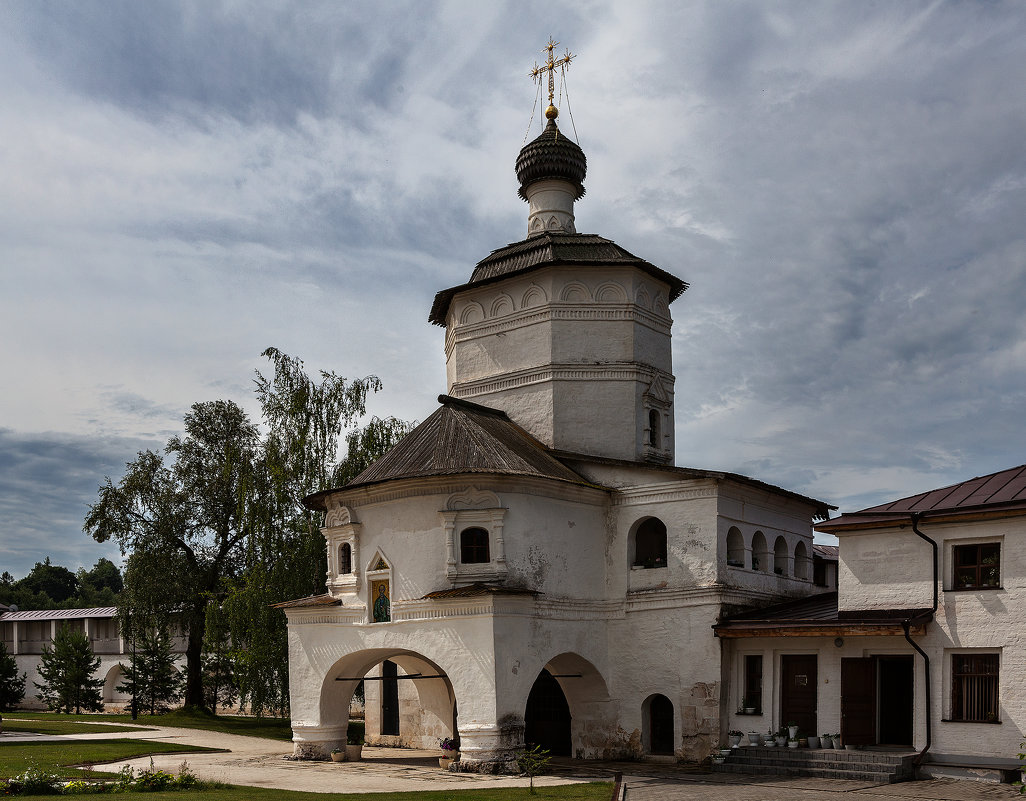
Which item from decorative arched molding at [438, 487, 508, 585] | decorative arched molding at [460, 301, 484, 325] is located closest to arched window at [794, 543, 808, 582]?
decorative arched molding at [438, 487, 508, 585]

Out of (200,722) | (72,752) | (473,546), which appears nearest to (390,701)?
(72,752)

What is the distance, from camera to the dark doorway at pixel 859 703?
19031 mm

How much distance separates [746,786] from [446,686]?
9.89 m

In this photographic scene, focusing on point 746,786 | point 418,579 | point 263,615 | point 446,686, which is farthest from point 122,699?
point 746,786

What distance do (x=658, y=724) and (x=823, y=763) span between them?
4.48 meters

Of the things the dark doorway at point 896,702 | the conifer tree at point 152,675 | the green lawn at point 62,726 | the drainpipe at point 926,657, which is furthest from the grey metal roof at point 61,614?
the drainpipe at point 926,657

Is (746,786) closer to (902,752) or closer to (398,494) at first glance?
(902,752)

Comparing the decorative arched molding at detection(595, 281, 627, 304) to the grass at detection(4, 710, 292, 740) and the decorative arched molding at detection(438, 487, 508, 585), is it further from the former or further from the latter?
the grass at detection(4, 710, 292, 740)

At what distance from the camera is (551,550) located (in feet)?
70.5

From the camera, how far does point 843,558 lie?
19469 mm

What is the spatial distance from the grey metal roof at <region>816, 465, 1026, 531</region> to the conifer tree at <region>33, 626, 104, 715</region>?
32291 millimetres

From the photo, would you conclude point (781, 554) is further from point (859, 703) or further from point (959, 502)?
point (959, 502)

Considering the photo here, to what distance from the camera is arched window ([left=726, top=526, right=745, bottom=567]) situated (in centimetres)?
2250

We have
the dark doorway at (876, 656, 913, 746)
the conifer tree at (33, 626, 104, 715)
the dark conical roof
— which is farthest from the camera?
the conifer tree at (33, 626, 104, 715)
